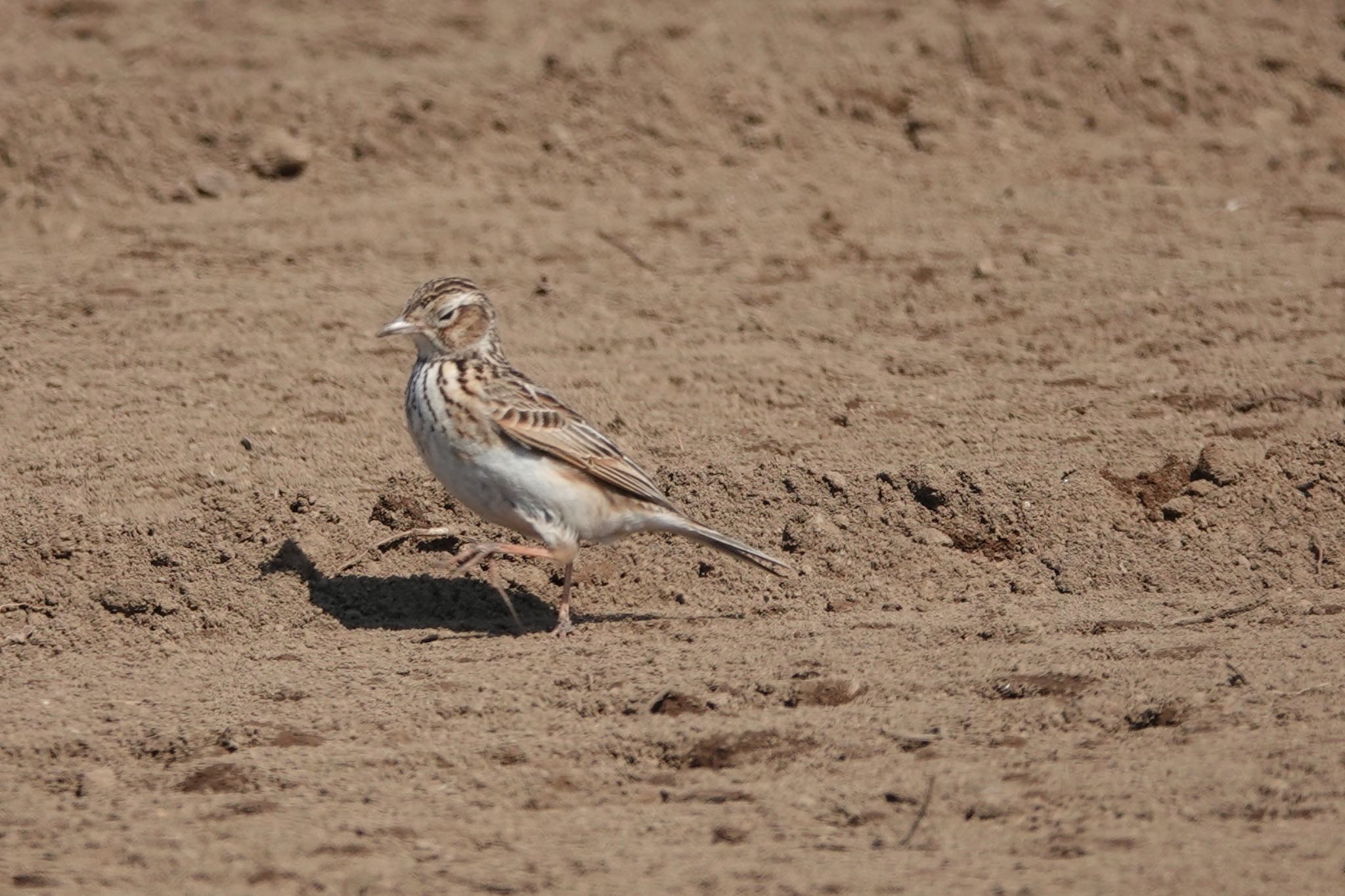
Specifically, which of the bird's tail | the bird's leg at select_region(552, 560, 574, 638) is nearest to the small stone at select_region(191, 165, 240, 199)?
the bird's leg at select_region(552, 560, 574, 638)

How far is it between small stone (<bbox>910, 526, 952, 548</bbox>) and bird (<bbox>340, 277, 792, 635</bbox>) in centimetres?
62

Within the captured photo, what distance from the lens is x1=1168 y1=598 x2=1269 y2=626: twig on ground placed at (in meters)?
6.92

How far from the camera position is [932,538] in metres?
7.77

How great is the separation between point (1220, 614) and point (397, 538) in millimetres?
3473

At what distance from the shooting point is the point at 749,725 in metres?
5.93

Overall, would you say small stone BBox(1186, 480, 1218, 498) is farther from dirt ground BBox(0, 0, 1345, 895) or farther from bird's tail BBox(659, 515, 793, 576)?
bird's tail BBox(659, 515, 793, 576)

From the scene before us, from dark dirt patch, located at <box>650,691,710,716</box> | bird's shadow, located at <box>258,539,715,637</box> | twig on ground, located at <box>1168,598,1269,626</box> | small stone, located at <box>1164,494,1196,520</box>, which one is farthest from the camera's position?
small stone, located at <box>1164,494,1196,520</box>

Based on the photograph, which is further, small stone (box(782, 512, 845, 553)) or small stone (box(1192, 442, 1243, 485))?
small stone (box(1192, 442, 1243, 485))

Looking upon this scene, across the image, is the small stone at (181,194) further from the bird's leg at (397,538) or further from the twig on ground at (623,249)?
the bird's leg at (397,538)

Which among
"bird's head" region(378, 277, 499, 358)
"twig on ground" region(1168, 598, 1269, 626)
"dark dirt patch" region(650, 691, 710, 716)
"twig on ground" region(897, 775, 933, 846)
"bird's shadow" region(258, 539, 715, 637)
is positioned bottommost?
"bird's shadow" region(258, 539, 715, 637)

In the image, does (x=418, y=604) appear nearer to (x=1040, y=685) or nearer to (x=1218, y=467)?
(x=1040, y=685)

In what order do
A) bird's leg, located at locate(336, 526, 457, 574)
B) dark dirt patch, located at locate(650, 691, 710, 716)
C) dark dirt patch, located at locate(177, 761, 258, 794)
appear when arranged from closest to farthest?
1. dark dirt patch, located at locate(177, 761, 258, 794)
2. dark dirt patch, located at locate(650, 691, 710, 716)
3. bird's leg, located at locate(336, 526, 457, 574)

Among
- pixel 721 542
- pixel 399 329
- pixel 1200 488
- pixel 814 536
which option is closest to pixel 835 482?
pixel 814 536

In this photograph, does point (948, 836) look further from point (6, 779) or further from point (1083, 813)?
point (6, 779)
